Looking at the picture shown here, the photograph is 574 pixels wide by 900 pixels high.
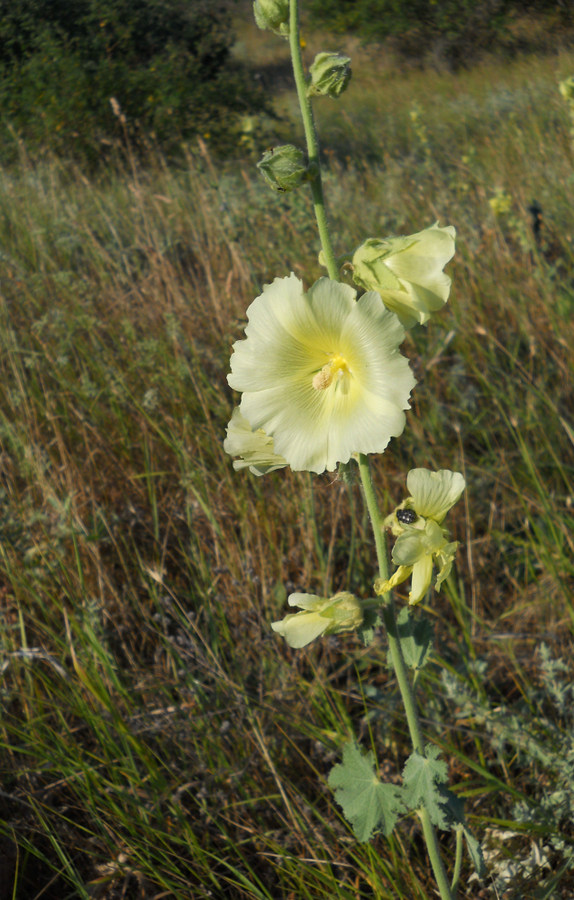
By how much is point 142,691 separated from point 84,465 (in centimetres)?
84

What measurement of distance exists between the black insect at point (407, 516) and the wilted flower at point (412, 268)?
0.86ft

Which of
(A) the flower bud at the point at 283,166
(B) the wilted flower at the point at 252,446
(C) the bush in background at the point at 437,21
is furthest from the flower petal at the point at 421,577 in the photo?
(C) the bush in background at the point at 437,21

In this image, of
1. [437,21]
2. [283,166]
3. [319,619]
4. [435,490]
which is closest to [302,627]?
→ [319,619]

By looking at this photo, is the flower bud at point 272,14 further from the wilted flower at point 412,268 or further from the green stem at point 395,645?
the green stem at point 395,645

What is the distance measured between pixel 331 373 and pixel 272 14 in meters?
0.51

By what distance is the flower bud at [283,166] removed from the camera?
38.7 inches

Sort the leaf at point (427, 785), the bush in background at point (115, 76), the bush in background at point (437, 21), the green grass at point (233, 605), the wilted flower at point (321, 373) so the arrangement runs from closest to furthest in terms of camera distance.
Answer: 1. the wilted flower at point (321, 373)
2. the leaf at point (427, 785)
3. the green grass at point (233, 605)
4. the bush in background at point (115, 76)
5. the bush in background at point (437, 21)

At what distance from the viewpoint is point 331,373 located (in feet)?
3.49

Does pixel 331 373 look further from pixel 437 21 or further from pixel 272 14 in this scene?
pixel 437 21

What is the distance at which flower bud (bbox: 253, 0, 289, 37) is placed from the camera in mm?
1022

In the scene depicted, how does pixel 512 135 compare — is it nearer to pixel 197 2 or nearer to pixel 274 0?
pixel 274 0

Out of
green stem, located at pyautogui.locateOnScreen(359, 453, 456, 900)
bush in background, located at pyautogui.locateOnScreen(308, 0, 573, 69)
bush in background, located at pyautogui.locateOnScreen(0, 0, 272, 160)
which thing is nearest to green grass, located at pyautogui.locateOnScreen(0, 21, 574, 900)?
green stem, located at pyautogui.locateOnScreen(359, 453, 456, 900)

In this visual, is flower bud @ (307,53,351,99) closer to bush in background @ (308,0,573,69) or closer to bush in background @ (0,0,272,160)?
bush in background @ (0,0,272,160)

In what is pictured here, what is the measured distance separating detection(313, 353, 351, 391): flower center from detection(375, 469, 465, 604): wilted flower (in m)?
0.18
